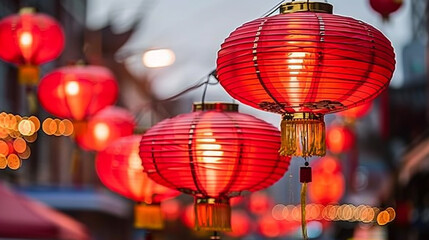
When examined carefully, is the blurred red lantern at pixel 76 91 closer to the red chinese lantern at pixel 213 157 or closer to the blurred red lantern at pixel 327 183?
the red chinese lantern at pixel 213 157

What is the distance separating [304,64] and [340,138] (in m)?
9.13

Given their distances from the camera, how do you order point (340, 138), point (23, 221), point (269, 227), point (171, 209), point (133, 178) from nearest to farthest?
point (133, 178)
point (23, 221)
point (340, 138)
point (171, 209)
point (269, 227)

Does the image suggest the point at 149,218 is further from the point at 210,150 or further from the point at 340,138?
the point at 340,138

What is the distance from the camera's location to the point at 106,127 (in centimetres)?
1012

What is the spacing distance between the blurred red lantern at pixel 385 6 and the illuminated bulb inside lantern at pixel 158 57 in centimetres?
413

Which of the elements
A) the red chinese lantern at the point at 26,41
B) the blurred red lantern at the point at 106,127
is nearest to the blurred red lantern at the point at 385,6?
the red chinese lantern at the point at 26,41

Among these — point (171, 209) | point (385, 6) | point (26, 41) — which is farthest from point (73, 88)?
point (171, 209)

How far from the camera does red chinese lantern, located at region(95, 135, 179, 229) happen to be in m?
7.10

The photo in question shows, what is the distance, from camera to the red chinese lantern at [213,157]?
507 centimetres

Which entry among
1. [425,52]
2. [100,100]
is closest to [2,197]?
[100,100]

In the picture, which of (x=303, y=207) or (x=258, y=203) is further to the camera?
(x=258, y=203)

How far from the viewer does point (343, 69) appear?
428 cm

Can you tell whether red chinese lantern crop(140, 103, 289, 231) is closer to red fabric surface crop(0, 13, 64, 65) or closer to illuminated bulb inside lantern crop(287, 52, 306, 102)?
illuminated bulb inside lantern crop(287, 52, 306, 102)

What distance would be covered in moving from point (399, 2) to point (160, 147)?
10.2 ft
